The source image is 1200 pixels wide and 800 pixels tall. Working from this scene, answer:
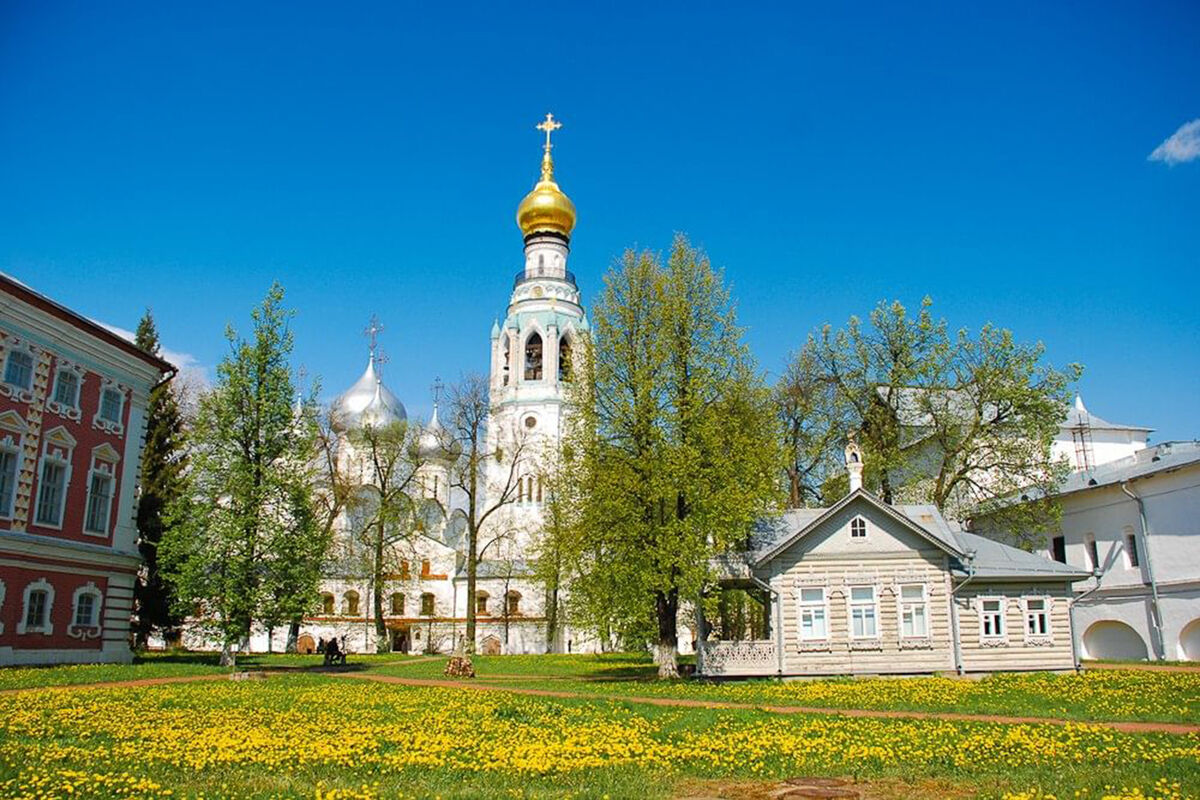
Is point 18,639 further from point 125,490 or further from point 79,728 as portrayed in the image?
point 79,728

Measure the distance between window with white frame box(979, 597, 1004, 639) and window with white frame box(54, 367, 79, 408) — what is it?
29.7 m

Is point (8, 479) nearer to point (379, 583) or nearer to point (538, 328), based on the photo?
point (379, 583)

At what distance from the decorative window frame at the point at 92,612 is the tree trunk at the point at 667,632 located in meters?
18.4

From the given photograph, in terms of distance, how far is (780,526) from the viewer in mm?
29562

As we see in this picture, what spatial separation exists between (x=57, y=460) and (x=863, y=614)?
25795 mm

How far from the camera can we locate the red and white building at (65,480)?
26.6 m

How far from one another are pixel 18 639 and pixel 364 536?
76.8ft

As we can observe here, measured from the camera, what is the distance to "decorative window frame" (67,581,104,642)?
28341mm

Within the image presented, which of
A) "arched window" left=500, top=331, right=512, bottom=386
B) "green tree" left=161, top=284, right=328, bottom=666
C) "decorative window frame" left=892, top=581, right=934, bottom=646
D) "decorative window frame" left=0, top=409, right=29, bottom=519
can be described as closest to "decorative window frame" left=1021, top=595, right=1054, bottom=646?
"decorative window frame" left=892, top=581, right=934, bottom=646

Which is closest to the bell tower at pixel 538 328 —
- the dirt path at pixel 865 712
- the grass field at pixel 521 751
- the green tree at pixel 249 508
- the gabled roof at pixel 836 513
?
the green tree at pixel 249 508

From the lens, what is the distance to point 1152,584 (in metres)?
36.2

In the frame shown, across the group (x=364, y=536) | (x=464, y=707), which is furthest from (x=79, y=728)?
(x=364, y=536)

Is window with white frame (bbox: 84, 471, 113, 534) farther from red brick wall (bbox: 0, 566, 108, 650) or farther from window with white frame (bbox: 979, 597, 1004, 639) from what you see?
window with white frame (bbox: 979, 597, 1004, 639)

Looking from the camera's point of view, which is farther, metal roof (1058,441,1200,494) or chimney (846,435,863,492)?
metal roof (1058,441,1200,494)
